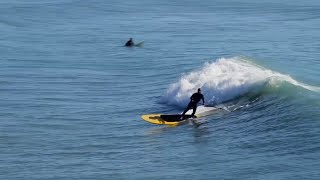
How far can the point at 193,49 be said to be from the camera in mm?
57500

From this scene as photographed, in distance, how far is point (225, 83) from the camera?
38.4 meters

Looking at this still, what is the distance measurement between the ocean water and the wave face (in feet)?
0.25

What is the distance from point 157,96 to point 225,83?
3782 mm

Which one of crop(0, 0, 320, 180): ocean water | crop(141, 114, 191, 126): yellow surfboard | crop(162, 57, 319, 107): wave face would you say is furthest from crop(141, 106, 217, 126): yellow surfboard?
crop(162, 57, 319, 107): wave face

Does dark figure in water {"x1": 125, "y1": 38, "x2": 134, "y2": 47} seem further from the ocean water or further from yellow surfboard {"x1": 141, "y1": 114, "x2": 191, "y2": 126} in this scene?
yellow surfboard {"x1": 141, "y1": 114, "x2": 191, "y2": 126}

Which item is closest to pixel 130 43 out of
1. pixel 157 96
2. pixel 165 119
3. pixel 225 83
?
pixel 157 96

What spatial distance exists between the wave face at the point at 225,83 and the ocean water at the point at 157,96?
77 mm

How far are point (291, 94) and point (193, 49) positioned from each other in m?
24.7

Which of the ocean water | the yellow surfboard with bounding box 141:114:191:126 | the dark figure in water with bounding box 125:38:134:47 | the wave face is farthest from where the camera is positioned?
the dark figure in water with bounding box 125:38:134:47

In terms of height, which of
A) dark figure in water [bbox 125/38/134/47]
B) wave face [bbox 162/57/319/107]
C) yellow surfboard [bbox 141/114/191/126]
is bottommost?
yellow surfboard [bbox 141/114/191/126]

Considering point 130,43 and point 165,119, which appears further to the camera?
point 130,43

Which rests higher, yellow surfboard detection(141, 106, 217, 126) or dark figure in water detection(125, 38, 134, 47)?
dark figure in water detection(125, 38, 134, 47)

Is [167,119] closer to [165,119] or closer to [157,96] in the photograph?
[165,119]

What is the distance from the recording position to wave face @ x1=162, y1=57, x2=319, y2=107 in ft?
118
